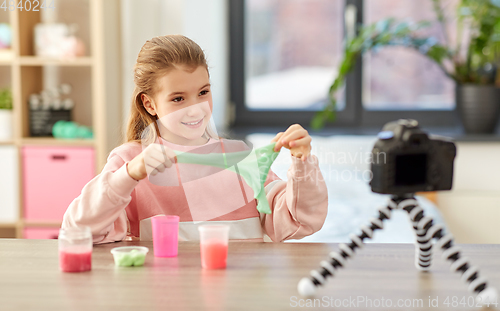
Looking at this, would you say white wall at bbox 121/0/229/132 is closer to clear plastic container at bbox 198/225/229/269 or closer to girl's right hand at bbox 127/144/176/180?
girl's right hand at bbox 127/144/176/180

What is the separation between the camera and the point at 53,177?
8.69 feet

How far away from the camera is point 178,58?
125 cm

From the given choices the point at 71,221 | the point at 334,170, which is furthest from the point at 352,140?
the point at 71,221

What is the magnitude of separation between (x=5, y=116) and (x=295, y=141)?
2104 millimetres

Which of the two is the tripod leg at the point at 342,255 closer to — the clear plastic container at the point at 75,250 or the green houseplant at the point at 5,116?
the clear plastic container at the point at 75,250

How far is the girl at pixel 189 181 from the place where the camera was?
1.21m

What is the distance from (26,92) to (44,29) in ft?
1.11

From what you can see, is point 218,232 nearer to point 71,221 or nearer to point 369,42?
point 71,221

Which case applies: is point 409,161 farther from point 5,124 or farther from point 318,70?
point 318,70

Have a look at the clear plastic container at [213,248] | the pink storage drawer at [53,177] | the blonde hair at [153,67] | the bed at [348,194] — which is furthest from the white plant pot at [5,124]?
the clear plastic container at [213,248]

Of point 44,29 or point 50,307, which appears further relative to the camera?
point 44,29

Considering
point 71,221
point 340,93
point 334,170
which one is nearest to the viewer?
point 71,221

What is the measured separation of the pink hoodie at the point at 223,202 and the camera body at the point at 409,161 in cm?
39

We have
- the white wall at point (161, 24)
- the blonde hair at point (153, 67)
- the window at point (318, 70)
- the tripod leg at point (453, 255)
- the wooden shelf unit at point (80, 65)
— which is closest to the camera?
the tripod leg at point (453, 255)
